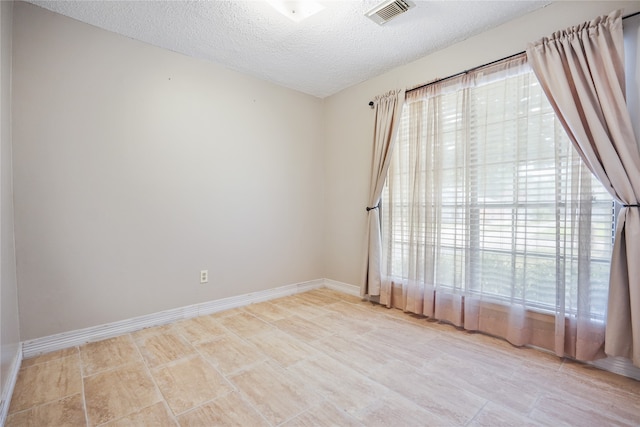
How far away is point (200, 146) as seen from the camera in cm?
296

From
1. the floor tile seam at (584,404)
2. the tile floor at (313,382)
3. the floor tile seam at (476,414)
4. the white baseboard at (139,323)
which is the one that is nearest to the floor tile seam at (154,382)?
the tile floor at (313,382)

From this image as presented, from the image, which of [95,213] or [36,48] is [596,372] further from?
[36,48]

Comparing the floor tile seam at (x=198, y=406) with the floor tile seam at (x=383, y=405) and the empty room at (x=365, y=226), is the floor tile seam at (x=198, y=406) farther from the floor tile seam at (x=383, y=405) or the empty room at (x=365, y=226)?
the floor tile seam at (x=383, y=405)

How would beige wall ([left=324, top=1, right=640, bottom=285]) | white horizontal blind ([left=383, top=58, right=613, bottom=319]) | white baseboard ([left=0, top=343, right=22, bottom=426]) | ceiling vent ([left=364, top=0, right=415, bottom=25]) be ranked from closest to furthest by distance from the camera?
white baseboard ([left=0, top=343, right=22, bottom=426]) < white horizontal blind ([left=383, top=58, right=613, bottom=319]) < ceiling vent ([left=364, top=0, right=415, bottom=25]) < beige wall ([left=324, top=1, right=640, bottom=285])

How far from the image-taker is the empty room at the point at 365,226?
175 centimetres

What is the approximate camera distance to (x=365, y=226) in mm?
3514

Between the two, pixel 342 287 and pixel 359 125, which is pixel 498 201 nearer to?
pixel 359 125

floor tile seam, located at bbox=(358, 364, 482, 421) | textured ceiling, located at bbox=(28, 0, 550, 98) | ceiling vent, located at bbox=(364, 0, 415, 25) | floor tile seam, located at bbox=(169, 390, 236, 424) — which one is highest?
textured ceiling, located at bbox=(28, 0, 550, 98)

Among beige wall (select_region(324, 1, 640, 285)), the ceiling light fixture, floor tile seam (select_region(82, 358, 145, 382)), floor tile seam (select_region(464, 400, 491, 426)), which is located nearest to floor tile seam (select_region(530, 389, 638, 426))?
floor tile seam (select_region(464, 400, 491, 426))

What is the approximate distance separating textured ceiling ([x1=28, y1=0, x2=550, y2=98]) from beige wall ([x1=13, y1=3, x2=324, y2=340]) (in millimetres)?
230

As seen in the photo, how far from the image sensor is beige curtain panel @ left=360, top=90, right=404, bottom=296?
3143 millimetres

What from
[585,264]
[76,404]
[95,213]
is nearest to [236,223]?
[95,213]

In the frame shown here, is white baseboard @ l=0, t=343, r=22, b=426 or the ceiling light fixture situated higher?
the ceiling light fixture

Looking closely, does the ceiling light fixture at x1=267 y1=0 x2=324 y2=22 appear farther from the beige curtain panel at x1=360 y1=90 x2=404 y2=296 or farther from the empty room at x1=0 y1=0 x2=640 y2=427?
the beige curtain panel at x1=360 y1=90 x2=404 y2=296
